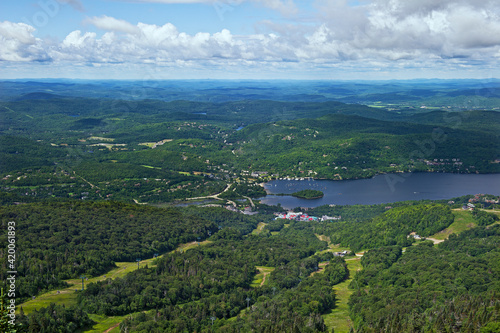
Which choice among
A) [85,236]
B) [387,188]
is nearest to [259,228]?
[85,236]

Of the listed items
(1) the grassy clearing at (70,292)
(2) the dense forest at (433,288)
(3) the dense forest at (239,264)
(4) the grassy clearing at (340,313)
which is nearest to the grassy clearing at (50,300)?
(1) the grassy clearing at (70,292)

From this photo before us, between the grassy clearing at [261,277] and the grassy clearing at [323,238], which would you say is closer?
the grassy clearing at [261,277]

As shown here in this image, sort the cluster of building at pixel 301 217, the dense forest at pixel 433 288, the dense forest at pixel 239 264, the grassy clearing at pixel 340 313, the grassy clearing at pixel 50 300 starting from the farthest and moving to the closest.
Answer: the cluster of building at pixel 301 217, the grassy clearing at pixel 340 313, the grassy clearing at pixel 50 300, the dense forest at pixel 239 264, the dense forest at pixel 433 288

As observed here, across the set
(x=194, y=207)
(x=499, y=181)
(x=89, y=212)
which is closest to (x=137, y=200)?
(x=194, y=207)

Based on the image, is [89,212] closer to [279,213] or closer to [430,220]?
[279,213]

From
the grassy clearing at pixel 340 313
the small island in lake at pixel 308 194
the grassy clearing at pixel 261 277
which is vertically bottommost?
the small island in lake at pixel 308 194

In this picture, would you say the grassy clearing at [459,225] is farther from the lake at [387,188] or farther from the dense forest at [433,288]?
the lake at [387,188]

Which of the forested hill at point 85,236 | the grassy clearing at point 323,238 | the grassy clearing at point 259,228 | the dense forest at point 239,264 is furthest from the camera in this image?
the grassy clearing at point 259,228
